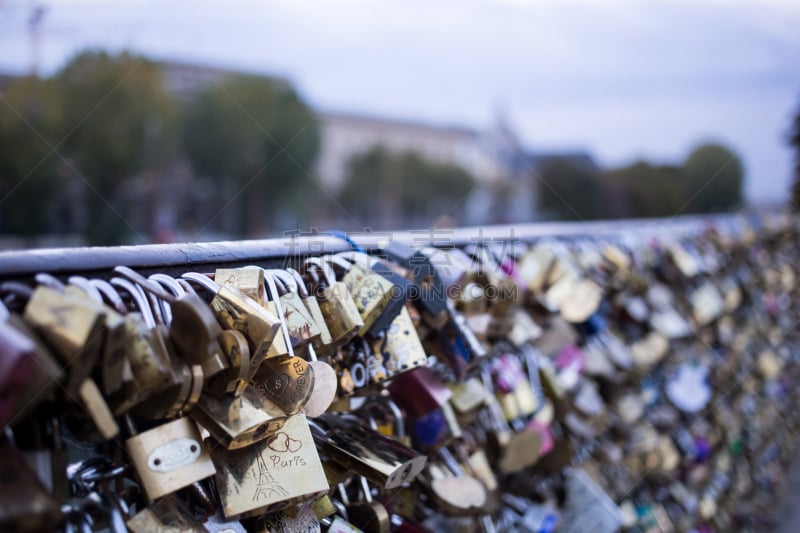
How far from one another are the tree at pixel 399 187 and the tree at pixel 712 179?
22452mm

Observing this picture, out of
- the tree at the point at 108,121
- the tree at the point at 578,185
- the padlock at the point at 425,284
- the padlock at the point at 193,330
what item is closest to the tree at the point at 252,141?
the tree at the point at 108,121

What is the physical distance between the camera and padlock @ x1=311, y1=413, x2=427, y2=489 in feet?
4.04

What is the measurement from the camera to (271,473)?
106 cm

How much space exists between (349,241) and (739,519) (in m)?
3.45

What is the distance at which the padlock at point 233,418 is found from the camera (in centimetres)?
99

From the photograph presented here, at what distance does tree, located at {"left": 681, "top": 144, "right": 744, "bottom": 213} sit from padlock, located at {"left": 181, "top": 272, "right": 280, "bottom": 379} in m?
2.36

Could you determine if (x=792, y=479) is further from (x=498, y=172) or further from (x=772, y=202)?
(x=498, y=172)

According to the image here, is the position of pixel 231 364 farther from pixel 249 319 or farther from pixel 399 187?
pixel 399 187

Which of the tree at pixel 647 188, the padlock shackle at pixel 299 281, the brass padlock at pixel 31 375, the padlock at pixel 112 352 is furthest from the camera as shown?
the tree at pixel 647 188

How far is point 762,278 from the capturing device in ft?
16.2

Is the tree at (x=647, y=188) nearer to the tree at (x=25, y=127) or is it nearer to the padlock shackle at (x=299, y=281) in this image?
the tree at (x=25, y=127)

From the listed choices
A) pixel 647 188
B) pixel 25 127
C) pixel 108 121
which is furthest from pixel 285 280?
pixel 647 188

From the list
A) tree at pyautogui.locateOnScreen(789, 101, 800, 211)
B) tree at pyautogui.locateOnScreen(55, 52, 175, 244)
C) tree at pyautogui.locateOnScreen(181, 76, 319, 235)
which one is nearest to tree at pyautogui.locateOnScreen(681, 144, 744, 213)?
tree at pyautogui.locateOnScreen(789, 101, 800, 211)

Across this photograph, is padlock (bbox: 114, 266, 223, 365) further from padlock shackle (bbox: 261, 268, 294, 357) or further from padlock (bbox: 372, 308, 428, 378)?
padlock (bbox: 372, 308, 428, 378)
